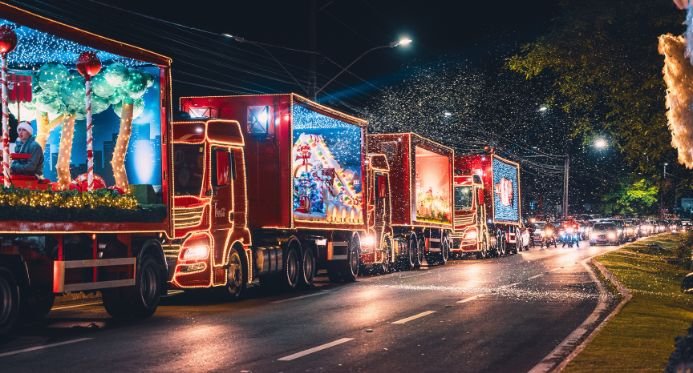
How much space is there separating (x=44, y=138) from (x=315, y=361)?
24.2 feet

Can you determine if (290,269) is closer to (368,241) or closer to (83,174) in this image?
(368,241)

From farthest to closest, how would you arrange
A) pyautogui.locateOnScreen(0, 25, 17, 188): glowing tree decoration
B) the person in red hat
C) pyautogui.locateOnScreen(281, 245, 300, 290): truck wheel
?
pyautogui.locateOnScreen(281, 245, 300, 290): truck wheel
the person in red hat
pyautogui.locateOnScreen(0, 25, 17, 188): glowing tree decoration

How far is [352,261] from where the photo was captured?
2633 centimetres

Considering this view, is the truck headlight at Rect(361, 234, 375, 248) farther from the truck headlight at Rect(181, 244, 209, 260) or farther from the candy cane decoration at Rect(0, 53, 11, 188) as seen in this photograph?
the candy cane decoration at Rect(0, 53, 11, 188)

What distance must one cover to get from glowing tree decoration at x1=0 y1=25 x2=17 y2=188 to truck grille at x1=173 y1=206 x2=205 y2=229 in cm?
505

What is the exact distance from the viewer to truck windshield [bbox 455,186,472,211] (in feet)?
137

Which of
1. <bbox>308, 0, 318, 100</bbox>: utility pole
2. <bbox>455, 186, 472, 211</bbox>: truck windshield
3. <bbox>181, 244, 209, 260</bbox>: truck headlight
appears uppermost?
<bbox>308, 0, 318, 100</bbox>: utility pole

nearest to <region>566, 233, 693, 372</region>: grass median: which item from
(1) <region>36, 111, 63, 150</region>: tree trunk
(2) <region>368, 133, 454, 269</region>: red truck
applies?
(2) <region>368, 133, 454, 269</region>: red truck

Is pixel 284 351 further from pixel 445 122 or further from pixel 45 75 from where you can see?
pixel 445 122

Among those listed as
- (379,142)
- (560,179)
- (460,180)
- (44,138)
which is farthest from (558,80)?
(560,179)

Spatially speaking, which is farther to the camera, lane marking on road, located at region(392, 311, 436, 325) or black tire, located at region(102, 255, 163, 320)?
black tire, located at region(102, 255, 163, 320)

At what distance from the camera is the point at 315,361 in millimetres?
10875

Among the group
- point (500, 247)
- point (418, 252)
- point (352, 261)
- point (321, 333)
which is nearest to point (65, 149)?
point (321, 333)

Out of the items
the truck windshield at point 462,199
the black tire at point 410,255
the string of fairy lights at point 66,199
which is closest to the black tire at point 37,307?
the string of fairy lights at point 66,199
